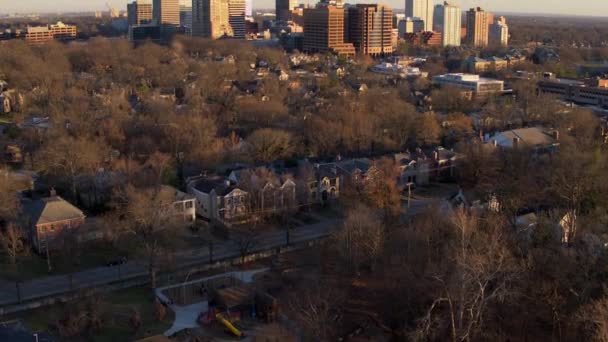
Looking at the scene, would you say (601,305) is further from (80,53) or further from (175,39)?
(175,39)

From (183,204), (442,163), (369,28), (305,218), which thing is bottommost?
(305,218)

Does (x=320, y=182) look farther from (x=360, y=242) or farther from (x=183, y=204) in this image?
(x=360, y=242)

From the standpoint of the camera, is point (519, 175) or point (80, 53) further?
point (80, 53)

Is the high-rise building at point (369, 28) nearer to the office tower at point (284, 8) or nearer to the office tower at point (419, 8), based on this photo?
the office tower at point (284, 8)

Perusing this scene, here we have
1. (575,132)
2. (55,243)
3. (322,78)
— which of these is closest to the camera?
(55,243)

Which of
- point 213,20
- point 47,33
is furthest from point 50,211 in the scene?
point 213,20

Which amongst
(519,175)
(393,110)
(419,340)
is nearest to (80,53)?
(393,110)

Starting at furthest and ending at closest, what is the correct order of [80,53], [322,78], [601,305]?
[80,53], [322,78], [601,305]

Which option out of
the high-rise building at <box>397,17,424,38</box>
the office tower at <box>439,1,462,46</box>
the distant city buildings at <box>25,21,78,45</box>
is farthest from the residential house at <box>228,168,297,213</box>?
the high-rise building at <box>397,17,424,38</box>
